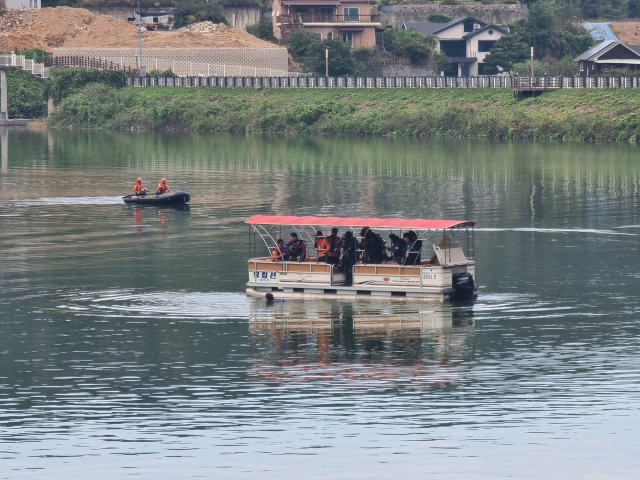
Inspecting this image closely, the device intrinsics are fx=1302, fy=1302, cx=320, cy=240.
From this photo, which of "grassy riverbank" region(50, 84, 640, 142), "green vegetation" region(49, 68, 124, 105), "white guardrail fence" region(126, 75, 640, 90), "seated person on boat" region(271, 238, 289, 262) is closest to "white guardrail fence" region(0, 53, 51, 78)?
"green vegetation" region(49, 68, 124, 105)

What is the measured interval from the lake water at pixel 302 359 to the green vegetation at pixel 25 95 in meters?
117

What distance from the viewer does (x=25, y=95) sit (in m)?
195

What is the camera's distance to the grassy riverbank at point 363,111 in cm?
14850

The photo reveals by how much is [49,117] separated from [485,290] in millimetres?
148494

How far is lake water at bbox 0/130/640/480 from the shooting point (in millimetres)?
32562

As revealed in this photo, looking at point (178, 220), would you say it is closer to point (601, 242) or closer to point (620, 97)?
point (601, 242)

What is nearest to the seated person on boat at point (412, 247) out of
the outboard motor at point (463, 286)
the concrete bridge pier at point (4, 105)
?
the outboard motor at point (463, 286)

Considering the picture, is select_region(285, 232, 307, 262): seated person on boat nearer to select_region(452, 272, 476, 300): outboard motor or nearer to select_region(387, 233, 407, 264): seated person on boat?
select_region(387, 233, 407, 264): seated person on boat

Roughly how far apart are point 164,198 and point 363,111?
8282 centimetres

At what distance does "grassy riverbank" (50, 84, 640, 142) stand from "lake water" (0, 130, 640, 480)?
220ft

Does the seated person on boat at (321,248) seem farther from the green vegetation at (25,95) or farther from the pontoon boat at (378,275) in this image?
the green vegetation at (25,95)

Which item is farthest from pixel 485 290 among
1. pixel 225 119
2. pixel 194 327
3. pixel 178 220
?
pixel 225 119

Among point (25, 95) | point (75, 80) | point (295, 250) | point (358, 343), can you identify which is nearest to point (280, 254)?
point (295, 250)

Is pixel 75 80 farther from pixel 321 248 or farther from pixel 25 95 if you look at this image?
pixel 321 248
